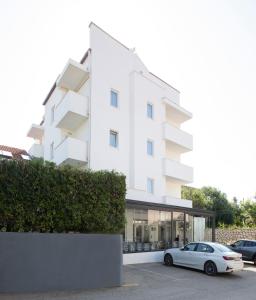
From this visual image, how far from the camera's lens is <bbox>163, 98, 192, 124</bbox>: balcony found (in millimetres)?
30844

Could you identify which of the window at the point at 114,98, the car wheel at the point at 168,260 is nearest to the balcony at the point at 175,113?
the window at the point at 114,98

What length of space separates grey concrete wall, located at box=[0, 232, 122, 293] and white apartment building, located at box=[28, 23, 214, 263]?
669 cm

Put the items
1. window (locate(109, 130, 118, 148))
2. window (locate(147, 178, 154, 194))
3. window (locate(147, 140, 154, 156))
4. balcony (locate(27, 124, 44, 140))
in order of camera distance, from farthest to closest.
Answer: balcony (locate(27, 124, 44, 140))
window (locate(147, 140, 154, 156))
window (locate(147, 178, 154, 194))
window (locate(109, 130, 118, 148))

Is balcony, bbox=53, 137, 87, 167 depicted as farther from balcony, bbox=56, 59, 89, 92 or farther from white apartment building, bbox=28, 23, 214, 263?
balcony, bbox=56, 59, 89, 92

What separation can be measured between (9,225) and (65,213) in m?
1.98

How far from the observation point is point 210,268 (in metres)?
17.9

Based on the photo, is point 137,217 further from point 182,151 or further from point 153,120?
point 182,151

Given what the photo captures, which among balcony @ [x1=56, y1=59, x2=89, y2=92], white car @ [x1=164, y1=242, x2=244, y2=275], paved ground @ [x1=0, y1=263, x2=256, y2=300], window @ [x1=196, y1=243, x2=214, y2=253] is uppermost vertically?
balcony @ [x1=56, y1=59, x2=89, y2=92]

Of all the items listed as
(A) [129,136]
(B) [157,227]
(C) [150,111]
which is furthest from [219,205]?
(B) [157,227]

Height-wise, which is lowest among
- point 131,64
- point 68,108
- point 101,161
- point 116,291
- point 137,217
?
point 116,291

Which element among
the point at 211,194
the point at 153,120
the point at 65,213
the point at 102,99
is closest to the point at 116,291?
the point at 65,213

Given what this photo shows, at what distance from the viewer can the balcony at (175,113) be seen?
3084cm

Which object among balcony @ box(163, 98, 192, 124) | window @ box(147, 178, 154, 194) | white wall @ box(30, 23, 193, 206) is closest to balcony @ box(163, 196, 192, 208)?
white wall @ box(30, 23, 193, 206)

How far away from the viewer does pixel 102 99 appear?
2497cm
